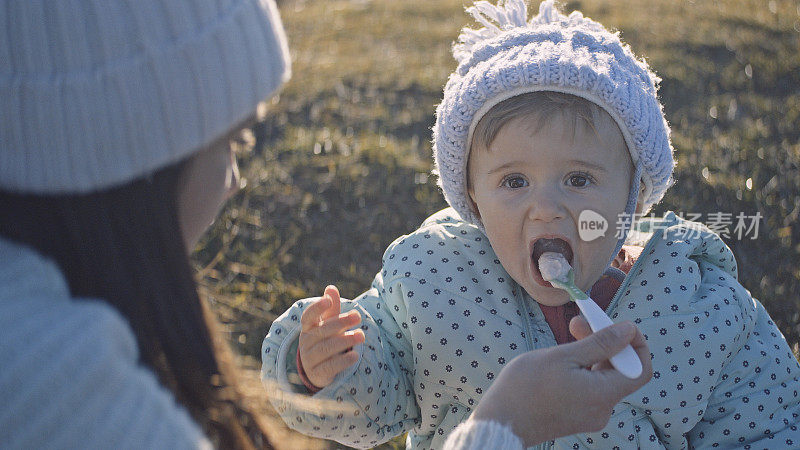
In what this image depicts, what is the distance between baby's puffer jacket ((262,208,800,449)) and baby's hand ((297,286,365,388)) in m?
0.05

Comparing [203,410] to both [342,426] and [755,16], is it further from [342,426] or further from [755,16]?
[755,16]

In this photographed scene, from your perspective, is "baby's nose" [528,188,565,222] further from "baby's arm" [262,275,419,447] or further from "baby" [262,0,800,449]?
"baby's arm" [262,275,419,447]

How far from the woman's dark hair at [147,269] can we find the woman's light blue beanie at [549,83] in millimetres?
918

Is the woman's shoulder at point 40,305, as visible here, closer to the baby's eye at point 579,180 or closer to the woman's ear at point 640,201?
the baby's eye at point 579,180

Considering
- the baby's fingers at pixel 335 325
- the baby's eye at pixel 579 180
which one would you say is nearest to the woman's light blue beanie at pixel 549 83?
the baby's eye at pixel 579 180

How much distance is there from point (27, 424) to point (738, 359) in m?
1.60

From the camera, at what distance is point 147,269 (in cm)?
126

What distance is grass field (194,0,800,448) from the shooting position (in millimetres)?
2975

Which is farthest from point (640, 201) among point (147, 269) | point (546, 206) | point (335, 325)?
point (147, 269)

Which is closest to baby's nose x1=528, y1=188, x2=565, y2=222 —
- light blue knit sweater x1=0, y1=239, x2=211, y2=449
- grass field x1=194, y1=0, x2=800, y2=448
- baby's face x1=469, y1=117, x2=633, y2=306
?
baby's face x1=469, y1=117, x2=633, y2=306

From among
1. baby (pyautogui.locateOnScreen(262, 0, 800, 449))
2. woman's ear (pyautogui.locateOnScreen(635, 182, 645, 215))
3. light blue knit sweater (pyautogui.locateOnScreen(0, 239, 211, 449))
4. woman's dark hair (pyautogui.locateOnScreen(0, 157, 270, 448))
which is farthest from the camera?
woman's ear (pyautogui.locateOnScreen(635, 182, 645, 215))

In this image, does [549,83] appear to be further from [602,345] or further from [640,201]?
[602,345]

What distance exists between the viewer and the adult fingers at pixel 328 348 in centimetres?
176

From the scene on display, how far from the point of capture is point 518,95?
1.94 m
